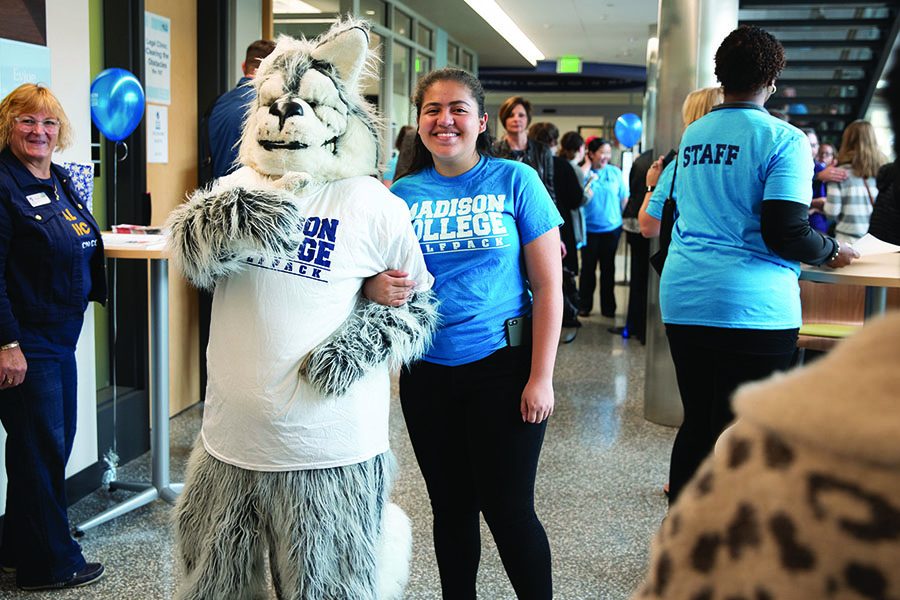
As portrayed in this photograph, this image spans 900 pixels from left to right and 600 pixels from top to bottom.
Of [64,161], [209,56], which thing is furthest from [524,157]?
[64,161]

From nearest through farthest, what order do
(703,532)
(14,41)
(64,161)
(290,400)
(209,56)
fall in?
1. (703,532)
2. (290,400)
3. (14,41)
4. (64,161)
5. (209,56)

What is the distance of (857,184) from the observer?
532 centimetres

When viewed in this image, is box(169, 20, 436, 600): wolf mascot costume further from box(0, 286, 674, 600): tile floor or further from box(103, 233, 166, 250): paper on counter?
box(103, 233, 166, 250): paper on counter

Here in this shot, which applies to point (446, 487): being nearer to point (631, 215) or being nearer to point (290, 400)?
point (290, 400)

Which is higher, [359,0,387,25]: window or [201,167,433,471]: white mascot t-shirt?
[359,0,387,25]: window

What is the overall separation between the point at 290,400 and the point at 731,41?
158cm

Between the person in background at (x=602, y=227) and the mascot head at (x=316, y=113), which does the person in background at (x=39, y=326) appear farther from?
the person in background at (x=602, y=227)

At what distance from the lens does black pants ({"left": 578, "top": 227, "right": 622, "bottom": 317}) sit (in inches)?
314

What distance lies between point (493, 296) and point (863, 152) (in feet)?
13.6

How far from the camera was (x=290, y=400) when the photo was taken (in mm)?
1794

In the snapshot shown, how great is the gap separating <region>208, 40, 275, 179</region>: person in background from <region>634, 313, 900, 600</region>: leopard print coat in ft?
10.5

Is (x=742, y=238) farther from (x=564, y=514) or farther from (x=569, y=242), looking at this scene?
(x=569, y=242)

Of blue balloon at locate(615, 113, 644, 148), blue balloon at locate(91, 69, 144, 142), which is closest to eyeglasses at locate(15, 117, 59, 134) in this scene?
blue balloon at locate(91, 69, 144, 142)

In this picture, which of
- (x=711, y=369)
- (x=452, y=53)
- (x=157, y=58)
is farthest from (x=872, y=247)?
(x=452, y=53)
